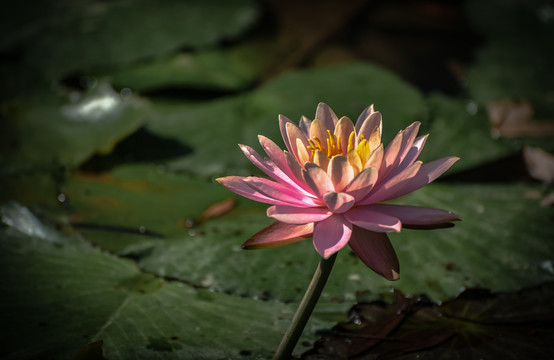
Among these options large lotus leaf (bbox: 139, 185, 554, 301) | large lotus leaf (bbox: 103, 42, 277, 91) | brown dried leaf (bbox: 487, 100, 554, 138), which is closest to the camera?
large lotus leaf (bbox: 139, 185, 554, 301)

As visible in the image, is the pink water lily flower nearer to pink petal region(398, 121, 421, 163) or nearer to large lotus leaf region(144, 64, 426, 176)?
pink petal region(398, 121, 421, 163)

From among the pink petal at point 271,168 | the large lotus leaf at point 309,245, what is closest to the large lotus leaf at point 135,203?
the large lotus leaf at point 309,245

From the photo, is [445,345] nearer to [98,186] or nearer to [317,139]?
[317,139]

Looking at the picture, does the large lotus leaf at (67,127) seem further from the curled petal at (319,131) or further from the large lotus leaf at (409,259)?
the curled petal at (319,131)

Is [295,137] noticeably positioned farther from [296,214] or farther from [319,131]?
[296,214]

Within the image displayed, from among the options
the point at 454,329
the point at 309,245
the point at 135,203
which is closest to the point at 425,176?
the point at 454,329

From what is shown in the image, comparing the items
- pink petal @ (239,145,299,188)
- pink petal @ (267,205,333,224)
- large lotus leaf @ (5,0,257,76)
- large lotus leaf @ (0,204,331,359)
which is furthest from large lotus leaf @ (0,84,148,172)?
pink petal @ (267,205,333,224)

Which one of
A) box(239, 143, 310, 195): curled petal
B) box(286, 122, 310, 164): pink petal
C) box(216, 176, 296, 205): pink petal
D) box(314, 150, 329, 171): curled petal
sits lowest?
box(216, 176, 296, 205): pink petal

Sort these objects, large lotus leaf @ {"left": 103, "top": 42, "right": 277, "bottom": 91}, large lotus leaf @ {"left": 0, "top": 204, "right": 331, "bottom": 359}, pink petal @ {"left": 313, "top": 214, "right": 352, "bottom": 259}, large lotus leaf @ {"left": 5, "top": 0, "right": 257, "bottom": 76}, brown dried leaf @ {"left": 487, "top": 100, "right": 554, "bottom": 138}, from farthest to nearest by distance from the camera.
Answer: large lotus leaf @ {"left": 5, "top": 0, "right": 257, "bottom": 76} → large lotus leaf @ {"left": 103, "top": 42, "right": 277, "bottom": 91} → brown dried leaf @ {"left": 487, "top": 100, "right": 554, "bottom": 138} → large lotus leaf @ {"left": 0, "top": 204, "right": 331, "bottom": 359} → pink petal @ {"left": 313, "top": 214, "right": 352, "bottom": 259}
